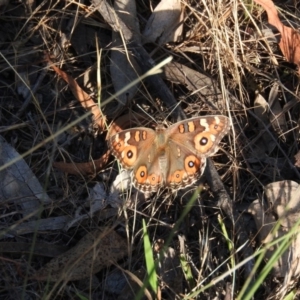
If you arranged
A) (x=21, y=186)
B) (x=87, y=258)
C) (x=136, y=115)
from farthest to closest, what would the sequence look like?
(x=136, y=115)
(x=21, y=186)
(x=87, y=258)

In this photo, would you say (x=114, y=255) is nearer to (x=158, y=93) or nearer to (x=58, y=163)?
(x=58, y=163)

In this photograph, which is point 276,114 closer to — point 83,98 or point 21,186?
point 83,98

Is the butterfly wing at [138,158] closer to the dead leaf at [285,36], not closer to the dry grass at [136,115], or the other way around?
the dry grass at [136,115]

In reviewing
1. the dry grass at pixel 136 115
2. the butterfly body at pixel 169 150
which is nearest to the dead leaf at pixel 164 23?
the dry grass at pixel 136 115

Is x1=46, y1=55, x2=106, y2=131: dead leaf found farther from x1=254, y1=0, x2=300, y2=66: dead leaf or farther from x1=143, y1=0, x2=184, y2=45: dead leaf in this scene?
x1=254, y1=0, x2=300, y2=66: dead leaf

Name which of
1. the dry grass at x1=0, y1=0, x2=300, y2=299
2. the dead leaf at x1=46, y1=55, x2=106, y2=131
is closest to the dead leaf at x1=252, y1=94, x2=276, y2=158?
the dry grass at x1=0, y1=0, x2=300, y2=299

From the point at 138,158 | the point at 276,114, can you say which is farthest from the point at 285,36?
the point at 138,158
